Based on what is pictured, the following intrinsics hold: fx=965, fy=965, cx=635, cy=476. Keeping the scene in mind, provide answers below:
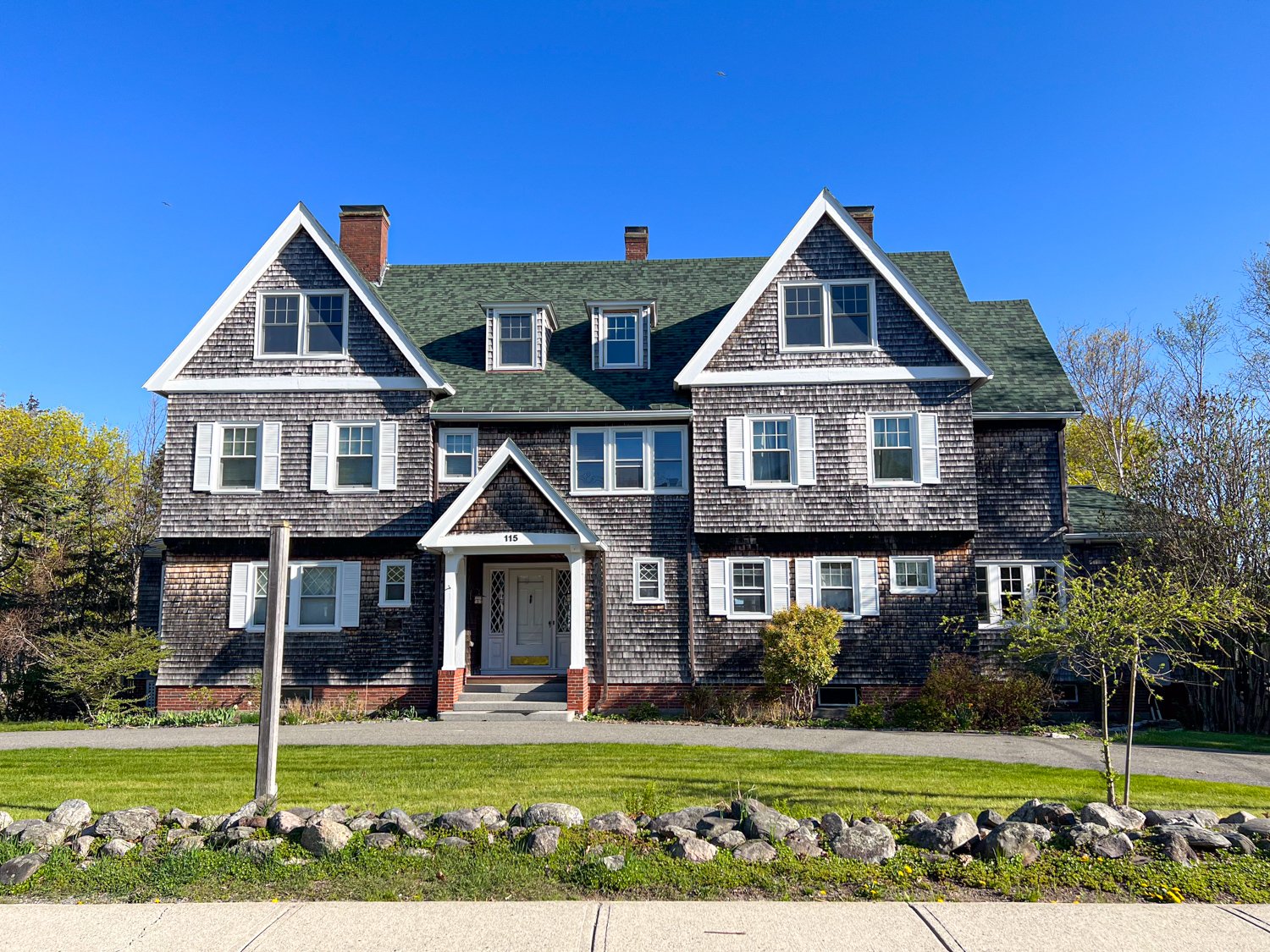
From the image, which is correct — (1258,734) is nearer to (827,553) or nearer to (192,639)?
(827,553)

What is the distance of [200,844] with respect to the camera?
797cm

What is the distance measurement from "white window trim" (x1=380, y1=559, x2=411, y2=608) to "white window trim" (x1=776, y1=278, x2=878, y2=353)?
907cm

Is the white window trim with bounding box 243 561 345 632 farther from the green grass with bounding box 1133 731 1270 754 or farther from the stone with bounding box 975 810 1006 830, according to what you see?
the green grass with bounding box 1133 731 1270 754

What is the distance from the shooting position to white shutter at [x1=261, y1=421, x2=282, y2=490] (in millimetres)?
20344

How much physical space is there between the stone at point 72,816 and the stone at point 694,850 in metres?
5.25

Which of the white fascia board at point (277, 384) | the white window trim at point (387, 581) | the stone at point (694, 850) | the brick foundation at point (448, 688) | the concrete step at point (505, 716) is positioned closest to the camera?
the stone at point (694, 850)

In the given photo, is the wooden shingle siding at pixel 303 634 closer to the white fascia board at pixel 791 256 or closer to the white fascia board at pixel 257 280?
the white fascia board at pixel 257 280

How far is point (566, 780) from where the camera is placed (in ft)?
36.4

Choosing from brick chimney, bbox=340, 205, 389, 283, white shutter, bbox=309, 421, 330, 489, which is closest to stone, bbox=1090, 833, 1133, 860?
white shutter, bbox=309, 421, 330, 489

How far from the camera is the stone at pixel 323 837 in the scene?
25.5 feet

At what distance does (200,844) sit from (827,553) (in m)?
14.1

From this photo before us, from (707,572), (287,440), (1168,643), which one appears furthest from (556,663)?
(1168,643)

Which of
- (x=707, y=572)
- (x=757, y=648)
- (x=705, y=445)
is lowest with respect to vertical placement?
(x=757, y=648)

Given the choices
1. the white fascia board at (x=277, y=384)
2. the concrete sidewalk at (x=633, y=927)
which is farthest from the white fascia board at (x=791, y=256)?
the concrete sidewalk at (x=633, y=927)
